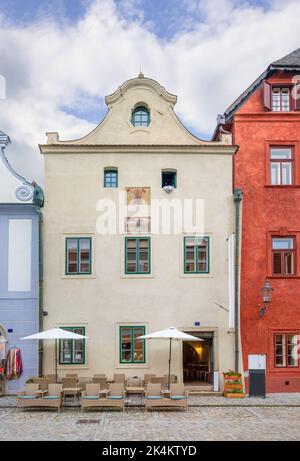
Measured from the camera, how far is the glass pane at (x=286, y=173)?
2120 cm

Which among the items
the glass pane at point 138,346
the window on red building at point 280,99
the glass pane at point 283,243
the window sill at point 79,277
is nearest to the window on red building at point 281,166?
the window on red building at point 280,99

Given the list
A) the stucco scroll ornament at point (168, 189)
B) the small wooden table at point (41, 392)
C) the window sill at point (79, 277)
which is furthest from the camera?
the stucco scroll ornament at point (168, 189)

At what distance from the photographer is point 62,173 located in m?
20.6

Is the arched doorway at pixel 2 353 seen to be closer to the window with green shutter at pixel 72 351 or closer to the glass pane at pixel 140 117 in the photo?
the window with green shutter at pixel 72 351

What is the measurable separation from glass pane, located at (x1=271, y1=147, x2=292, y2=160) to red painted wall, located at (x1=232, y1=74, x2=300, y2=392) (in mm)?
275

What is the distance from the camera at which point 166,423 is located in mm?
14906

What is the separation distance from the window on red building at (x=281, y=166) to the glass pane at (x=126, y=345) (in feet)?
25.5

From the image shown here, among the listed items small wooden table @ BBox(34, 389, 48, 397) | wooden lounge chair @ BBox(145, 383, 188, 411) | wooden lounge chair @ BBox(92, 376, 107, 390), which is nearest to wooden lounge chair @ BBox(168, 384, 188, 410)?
wooden lounge chair @ BBox(145, 383, 188, 411)

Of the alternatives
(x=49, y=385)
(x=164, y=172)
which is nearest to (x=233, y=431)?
(x=49, y=385)

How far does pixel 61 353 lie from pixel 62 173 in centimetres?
651

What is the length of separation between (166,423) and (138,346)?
17.4 feet

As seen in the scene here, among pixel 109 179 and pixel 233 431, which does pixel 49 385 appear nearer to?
pixel 233 431

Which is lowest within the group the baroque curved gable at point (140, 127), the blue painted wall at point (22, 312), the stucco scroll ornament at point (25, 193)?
the blue painted wall at point (22, 312)

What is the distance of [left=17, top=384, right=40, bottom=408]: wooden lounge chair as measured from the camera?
16641mm
